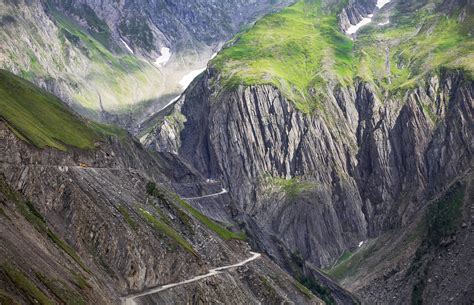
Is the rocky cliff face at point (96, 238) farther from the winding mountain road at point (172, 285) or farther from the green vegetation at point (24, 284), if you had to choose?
the winding mountain road at point (172, 285)

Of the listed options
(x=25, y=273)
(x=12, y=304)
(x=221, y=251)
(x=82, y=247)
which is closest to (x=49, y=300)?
(x=25, y=273)

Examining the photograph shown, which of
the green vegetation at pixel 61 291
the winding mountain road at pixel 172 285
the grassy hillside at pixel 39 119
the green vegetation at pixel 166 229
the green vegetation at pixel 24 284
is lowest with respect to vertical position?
the winding mountain road at pixel 172 285

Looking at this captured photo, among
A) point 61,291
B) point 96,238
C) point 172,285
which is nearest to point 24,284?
point 61,291

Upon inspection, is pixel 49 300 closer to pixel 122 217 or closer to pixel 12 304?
pixel 12 304

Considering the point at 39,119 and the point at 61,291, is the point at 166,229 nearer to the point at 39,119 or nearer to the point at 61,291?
the point at 39,119

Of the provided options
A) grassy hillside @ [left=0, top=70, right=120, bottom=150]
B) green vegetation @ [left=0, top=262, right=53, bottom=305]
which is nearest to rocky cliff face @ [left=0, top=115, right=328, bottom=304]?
green vegetation @ [left=0, top=262, right=53, bottom=305]

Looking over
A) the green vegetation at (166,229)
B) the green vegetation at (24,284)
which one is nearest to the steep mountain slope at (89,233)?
the green vegetation at (24,284)
